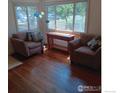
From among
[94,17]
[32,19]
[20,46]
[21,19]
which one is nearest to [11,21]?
[21,19]

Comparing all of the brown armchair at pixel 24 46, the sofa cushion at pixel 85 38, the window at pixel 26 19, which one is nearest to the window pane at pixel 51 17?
the window at pixel 26 19

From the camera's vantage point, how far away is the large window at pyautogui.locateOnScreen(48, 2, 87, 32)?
4.45m

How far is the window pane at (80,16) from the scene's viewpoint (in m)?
4.34

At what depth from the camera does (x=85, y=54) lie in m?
3.30

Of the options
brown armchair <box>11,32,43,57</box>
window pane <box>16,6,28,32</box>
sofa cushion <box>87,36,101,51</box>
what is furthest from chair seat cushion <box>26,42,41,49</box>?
sofa cushion <box>87,36,101,51</box>

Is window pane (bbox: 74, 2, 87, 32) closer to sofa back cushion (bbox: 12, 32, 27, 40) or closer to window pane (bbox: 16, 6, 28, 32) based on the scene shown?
sofa back cushion (bbox: 12, 32, 27, 40)

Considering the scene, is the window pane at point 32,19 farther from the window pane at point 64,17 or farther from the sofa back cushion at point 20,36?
the window pane at point 64,17

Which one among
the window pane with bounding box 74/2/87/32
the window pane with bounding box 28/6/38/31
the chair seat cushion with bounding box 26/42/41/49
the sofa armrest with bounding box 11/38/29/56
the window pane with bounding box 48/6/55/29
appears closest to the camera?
the sofa armrest with bounding box 11/38/29/56

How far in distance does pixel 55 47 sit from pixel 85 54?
6.74 feet

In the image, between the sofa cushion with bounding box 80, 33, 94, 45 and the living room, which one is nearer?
the living room

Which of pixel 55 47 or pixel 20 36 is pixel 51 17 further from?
pixel 20 36

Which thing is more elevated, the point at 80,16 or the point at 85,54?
the point at 80,16
